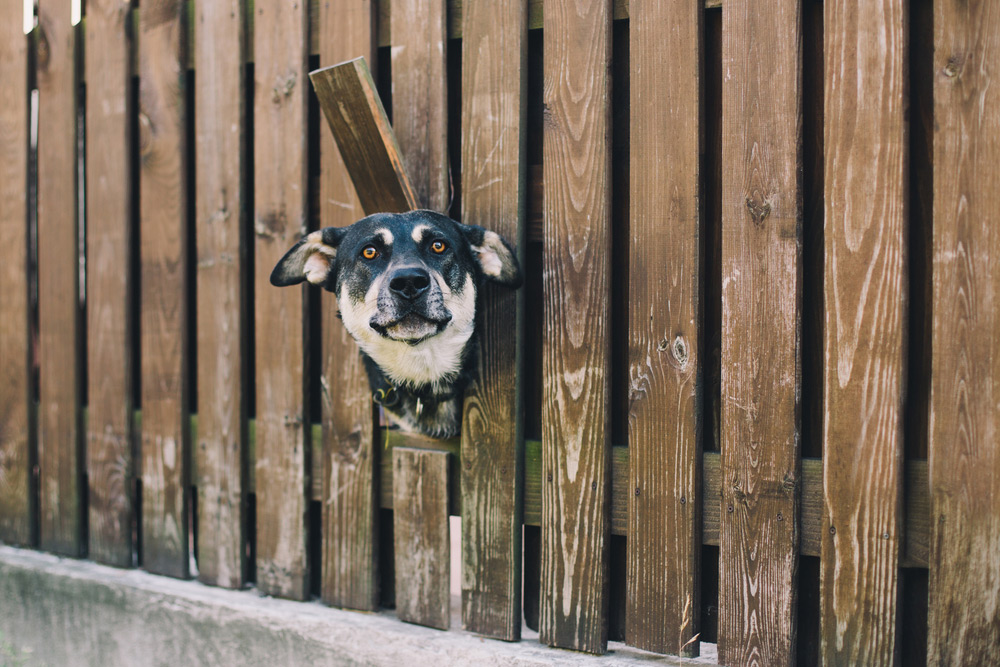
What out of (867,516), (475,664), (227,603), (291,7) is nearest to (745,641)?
(867,516)

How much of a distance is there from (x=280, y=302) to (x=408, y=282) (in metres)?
0.94

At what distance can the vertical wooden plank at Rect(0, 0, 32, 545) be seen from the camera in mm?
3623

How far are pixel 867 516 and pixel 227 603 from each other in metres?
2.47

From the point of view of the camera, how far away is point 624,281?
2.60 meters

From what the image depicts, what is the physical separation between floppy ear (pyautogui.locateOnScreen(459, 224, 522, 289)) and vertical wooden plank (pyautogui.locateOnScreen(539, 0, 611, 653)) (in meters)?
0.15

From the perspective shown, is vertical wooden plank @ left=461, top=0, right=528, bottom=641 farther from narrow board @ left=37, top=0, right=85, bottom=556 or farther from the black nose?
narrow board @ left=37, top=0, right=85, bottom=556

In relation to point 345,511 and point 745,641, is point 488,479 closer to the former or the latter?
point 345,511

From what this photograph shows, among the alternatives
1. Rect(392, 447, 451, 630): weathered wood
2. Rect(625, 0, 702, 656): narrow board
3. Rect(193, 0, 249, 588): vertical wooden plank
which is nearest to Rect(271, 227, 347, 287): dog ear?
Rect(193, 0, 249, 588): vertical wooden plank

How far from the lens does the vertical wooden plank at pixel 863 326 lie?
6.97ft

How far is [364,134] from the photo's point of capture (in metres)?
2.61

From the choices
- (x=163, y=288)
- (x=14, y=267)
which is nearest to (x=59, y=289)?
(x=14, y=267)

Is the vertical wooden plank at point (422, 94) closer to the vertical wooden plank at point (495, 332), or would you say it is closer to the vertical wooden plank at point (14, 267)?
the vertical wooden plank at point (495, 332)

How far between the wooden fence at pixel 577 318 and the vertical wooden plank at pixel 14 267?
0.03 m

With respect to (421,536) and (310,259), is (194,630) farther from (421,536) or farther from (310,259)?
(310,259)
